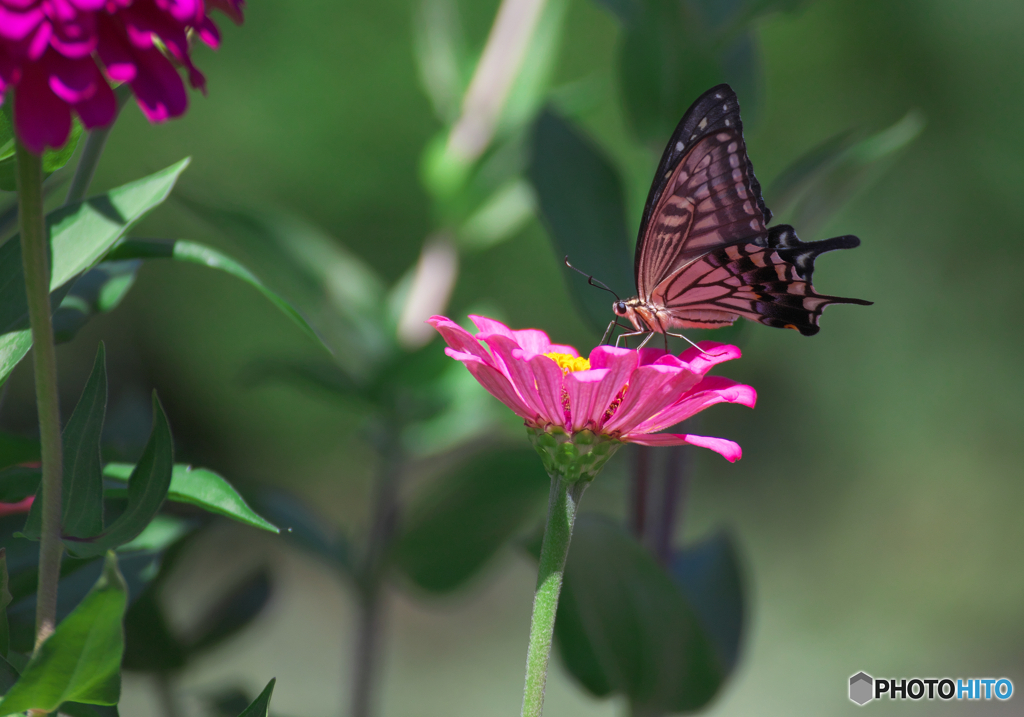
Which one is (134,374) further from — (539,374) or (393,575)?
(539,374)

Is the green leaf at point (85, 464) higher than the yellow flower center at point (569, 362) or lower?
lower

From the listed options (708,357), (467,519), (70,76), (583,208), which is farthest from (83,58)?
(467,519)

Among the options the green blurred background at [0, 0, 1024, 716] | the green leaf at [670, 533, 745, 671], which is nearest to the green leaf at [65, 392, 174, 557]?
the green leaf at [670, 533, 745, 671]

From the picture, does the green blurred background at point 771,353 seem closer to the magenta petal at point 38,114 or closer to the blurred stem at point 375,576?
the blurred stem at point 375,576

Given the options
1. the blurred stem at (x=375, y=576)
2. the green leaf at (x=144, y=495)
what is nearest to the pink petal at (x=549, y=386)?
the green leaf at (x=144, y=495)

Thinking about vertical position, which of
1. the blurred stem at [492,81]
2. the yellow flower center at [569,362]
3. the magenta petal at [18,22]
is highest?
the blurred stem at [492,81]
